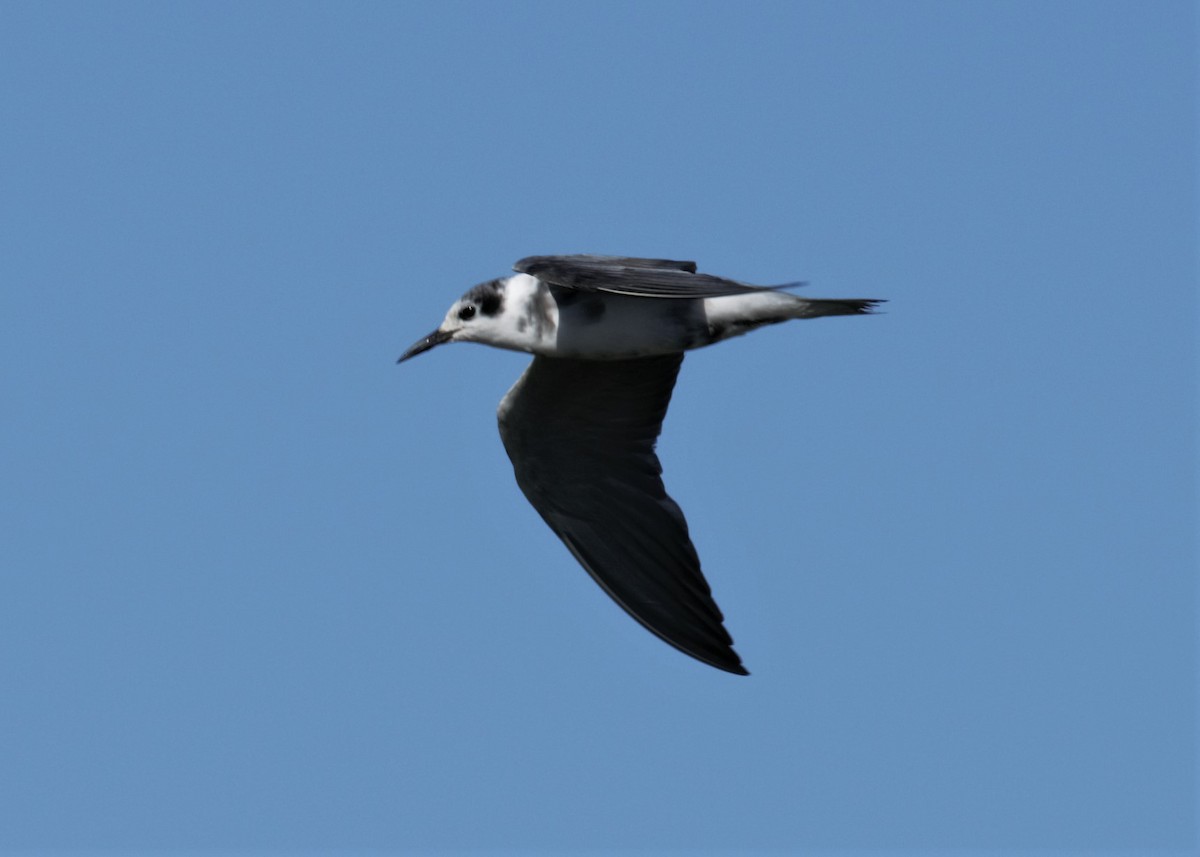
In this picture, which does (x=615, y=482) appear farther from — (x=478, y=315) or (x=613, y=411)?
(x=478, y=315)

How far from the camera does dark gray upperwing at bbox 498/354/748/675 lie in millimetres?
13117

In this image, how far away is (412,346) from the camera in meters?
12.3

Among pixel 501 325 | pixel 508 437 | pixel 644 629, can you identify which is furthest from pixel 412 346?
pixel 644 629

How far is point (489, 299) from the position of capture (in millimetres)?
11914

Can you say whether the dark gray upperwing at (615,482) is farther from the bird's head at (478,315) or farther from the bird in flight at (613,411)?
the bird's head at (478,315)

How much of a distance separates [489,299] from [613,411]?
187 centimetres

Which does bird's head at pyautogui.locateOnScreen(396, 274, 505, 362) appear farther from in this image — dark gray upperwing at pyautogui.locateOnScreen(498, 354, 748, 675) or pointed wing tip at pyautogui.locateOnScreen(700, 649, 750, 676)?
pointed wing tip at pyautogui.locateOnScreen(700, 649, 750, 676)

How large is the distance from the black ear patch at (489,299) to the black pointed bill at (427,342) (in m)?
0.36

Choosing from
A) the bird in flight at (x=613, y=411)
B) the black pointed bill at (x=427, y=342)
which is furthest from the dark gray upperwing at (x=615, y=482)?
the black pointed bill at (x=427, y=342)

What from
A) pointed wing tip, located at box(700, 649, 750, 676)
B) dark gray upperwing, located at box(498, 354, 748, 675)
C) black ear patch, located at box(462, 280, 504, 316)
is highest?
black ear patch, located at box(462, 280, 504, 316)

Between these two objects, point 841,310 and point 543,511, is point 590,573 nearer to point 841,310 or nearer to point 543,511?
point 543,511

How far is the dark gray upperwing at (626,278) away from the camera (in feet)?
34.8

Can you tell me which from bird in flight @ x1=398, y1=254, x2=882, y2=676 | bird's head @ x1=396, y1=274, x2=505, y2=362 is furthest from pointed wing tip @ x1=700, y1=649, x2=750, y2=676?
bird's head @ x1=396, y1=274, x2=505, y2=362

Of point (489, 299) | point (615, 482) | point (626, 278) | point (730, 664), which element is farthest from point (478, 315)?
point (730, 664)
